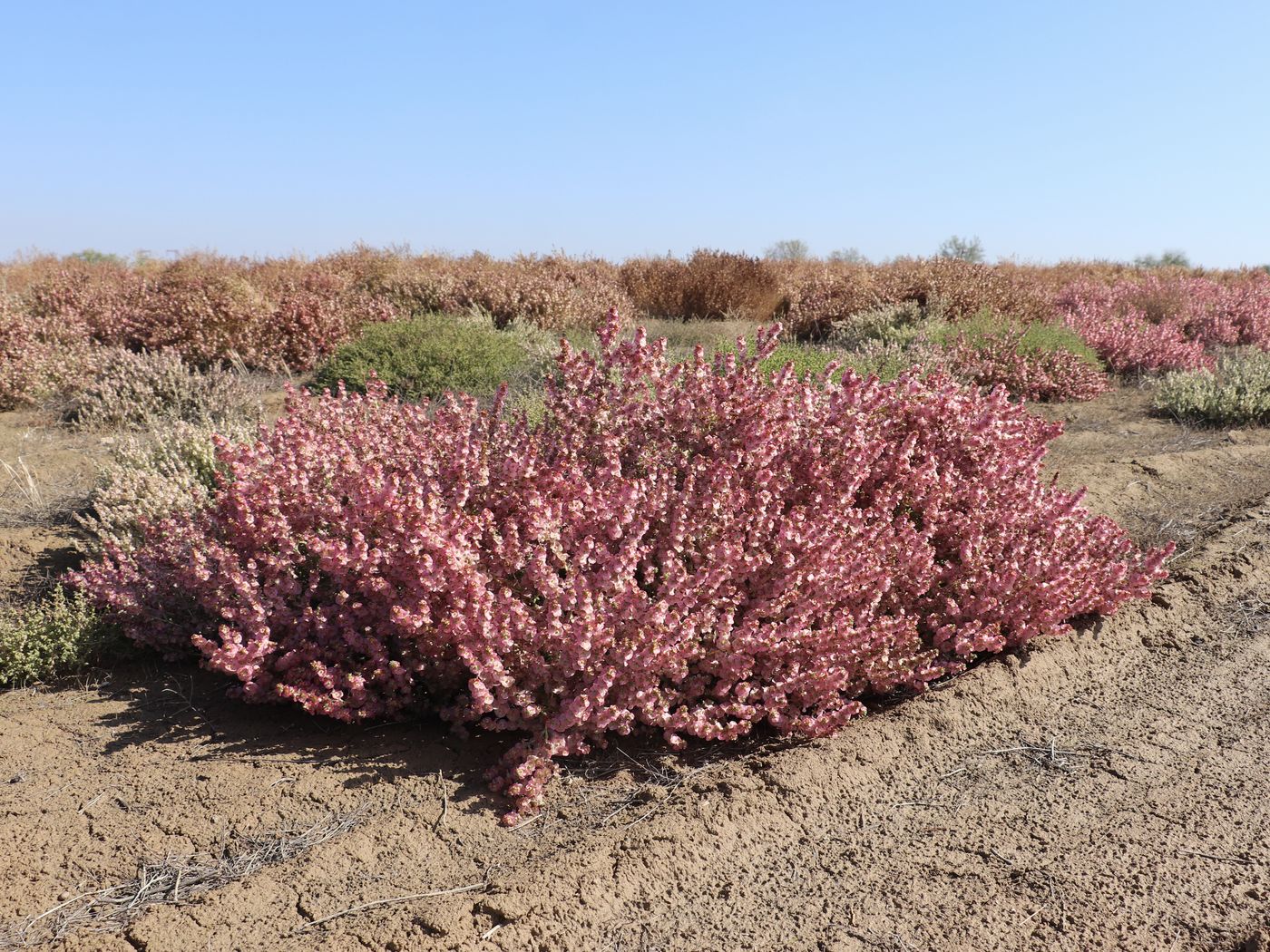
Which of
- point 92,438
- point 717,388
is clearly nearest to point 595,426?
point 717,388

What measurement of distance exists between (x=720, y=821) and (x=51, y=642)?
2958 millimetres

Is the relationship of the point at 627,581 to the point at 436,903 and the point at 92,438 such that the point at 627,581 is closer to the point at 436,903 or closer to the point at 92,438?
the point at 436,903

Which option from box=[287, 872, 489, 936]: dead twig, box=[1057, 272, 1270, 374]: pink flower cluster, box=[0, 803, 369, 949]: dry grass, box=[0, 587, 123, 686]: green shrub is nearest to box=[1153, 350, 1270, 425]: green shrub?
box=[1057, 272, 1270, 374]: pink flower cluster

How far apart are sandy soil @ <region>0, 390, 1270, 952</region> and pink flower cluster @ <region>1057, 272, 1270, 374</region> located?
7.45 meters

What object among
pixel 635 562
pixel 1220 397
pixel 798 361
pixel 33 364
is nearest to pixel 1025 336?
pixel 1220 397

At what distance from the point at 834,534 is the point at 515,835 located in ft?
4.82

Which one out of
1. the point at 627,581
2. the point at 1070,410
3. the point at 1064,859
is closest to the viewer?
the point at 1064,859

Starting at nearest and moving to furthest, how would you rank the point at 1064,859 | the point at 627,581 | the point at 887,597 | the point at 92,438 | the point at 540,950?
the point at 540,950 → the point at 1064,859 → the point at 627,581 → the point at 887,597 → the point at 92,438

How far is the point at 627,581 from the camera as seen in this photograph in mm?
2953

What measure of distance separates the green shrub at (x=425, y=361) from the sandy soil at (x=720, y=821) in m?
4.30

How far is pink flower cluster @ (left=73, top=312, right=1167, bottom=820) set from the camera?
2967 millimetres

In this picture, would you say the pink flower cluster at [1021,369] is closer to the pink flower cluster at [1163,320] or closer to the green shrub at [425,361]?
the pink flower cluster at [1163,320]

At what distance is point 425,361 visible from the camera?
26.3ft

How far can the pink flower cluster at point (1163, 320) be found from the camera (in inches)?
402
